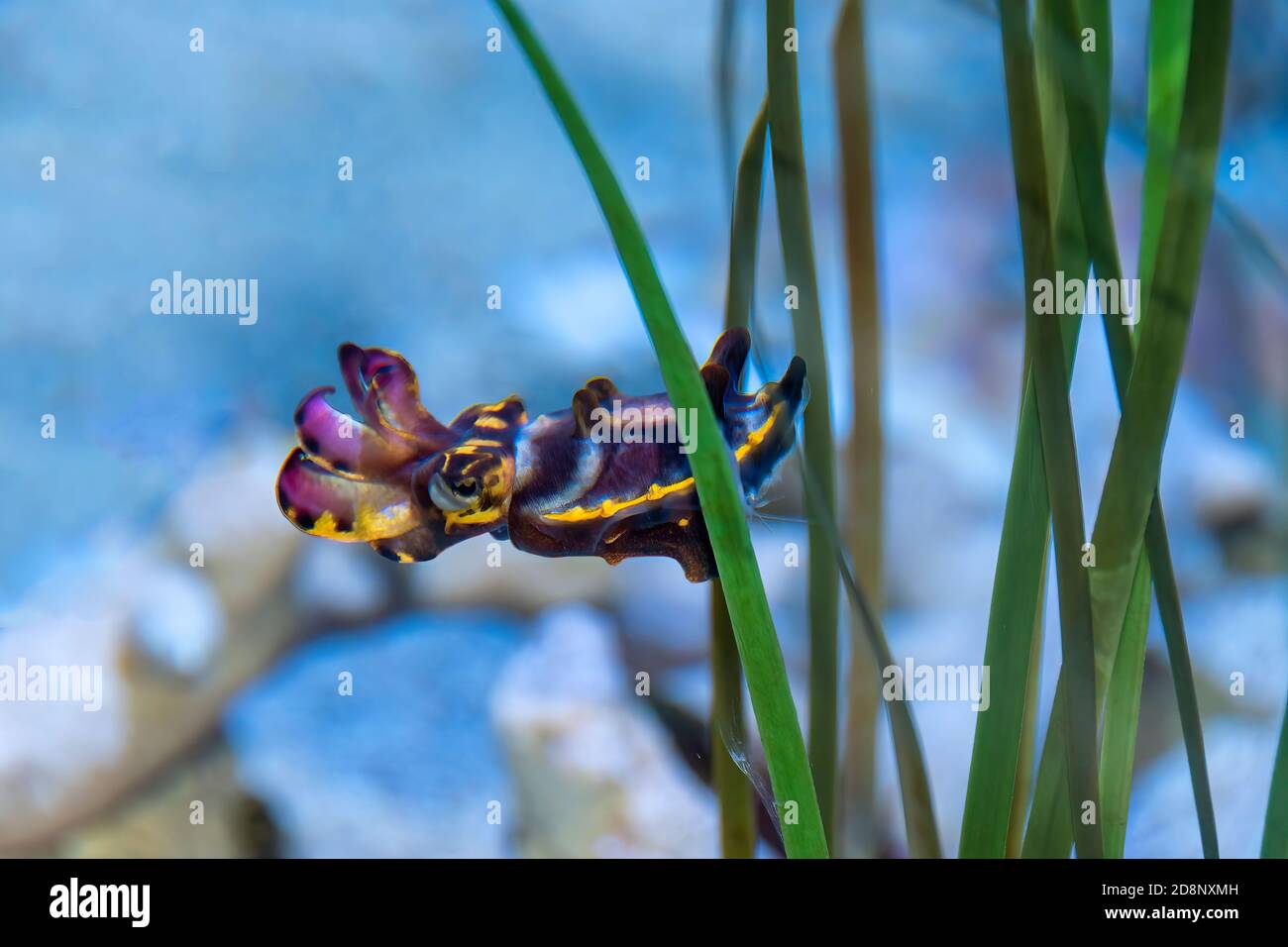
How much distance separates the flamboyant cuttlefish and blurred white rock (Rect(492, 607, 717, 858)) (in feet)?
0.39

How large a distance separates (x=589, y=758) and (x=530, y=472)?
25cm

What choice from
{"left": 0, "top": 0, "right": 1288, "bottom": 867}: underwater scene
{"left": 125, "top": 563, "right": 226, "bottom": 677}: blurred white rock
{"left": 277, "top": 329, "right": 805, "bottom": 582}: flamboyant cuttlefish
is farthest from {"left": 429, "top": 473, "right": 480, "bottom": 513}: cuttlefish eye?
{"left": 125, "top": 563, "right": 226, "bottom": 677}: blurred white rock

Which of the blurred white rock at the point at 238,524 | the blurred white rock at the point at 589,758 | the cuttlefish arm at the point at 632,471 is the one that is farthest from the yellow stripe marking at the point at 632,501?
the blurred white rock at the point at 238,524

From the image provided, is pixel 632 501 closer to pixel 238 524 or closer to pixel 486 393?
pixel 486 393

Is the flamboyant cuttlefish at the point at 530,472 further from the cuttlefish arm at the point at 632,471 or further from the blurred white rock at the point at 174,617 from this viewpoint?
the blurred white rock at the point at 174,617

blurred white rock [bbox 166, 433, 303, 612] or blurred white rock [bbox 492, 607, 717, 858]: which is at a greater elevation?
blurred white rock [bbox 166, 433, 303, 612]

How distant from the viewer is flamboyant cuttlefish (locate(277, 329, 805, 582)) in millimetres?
611

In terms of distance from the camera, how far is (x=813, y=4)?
0.72m

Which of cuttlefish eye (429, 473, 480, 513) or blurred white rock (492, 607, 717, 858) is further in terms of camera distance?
blurred white rock (492, 607, 717, 858)

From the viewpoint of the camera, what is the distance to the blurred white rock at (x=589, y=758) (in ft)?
2.32

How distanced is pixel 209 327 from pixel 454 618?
313 millimetres

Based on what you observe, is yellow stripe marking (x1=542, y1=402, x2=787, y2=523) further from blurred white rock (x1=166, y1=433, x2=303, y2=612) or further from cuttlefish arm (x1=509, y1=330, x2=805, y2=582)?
blurred white rock (x1=166, y1=433, x2=303, y2=612)

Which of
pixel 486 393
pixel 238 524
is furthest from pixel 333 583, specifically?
pixel 486 393

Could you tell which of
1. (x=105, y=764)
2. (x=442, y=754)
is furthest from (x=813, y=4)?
(x=105, y=764)
